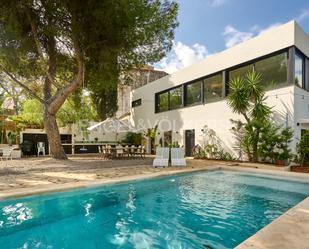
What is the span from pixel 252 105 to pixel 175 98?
27.9 ft

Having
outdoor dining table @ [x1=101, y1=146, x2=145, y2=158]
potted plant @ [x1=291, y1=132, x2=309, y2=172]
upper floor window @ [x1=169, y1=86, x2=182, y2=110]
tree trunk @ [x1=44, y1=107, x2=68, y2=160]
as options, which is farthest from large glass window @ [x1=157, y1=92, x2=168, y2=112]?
potted plant @ [x1=291, y1=132, x2=309, y2=172]

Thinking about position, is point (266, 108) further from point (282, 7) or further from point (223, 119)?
point (282, 7)

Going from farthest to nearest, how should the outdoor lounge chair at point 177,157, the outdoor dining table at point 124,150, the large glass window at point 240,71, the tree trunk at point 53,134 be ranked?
the outdoor dining table at point 124,150 < the tree trunk at point 53,134 < the large glass window at point 240,71 < the outdoor lounge chair at point 177,157

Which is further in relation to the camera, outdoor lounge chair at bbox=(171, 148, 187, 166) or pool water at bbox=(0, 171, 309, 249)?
outdoor lounge chair at bbox=(171, 148, 187, 166)

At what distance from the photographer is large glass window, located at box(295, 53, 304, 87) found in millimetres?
12367

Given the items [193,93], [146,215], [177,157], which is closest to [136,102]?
[193,93]

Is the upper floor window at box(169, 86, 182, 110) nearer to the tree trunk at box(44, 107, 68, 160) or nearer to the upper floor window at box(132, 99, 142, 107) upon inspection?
the upper floor window at box(132, 99, 142, 107)

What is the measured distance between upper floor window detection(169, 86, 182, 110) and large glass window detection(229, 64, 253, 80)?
211 inches

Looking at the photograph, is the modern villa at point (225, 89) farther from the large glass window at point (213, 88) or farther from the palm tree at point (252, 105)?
the palm tree at point (252, 105)

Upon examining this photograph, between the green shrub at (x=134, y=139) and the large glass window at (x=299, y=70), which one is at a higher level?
the large glass window at (x=299, y=70)

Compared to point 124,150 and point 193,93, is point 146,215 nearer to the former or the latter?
point 124,150

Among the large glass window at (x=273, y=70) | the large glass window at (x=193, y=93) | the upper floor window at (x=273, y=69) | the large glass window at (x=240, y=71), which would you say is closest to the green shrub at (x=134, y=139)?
the large glass window at (x=193, y=93)

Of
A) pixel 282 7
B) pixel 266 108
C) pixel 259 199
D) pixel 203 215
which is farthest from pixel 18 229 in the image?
pixel 282 7

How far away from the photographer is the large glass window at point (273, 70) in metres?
12.4
